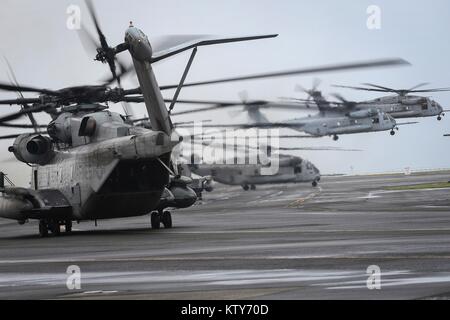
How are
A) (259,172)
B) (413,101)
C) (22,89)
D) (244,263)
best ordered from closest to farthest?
(244,263) → (22,89) → (259,172) → (413,101)

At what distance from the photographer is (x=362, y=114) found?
365 ft

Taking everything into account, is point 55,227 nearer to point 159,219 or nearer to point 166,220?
point 159,219

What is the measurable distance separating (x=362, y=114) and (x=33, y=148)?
254 feet

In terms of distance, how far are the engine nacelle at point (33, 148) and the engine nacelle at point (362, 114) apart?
76.3 meters

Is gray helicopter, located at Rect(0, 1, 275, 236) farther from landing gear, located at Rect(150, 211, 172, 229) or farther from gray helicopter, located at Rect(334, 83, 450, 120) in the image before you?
gray helicopter, located at Rect(334, 83, 450, 120)

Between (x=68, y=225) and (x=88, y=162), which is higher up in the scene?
(x=88, y=162)

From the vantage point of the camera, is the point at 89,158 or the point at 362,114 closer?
the point at 89,158

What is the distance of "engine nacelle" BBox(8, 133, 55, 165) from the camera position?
121ft

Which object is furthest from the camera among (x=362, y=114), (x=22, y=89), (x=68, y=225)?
(x=362, y=114)

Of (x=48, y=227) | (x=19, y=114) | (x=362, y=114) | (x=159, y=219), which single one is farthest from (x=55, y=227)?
(x=362, y=114)
